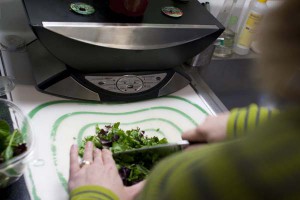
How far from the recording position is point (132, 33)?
2.56ft

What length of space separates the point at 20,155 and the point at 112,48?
299mm

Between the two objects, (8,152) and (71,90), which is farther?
(71,90)

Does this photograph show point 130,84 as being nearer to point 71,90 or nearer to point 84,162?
point 71,90

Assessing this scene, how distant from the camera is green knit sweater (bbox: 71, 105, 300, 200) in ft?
1.19

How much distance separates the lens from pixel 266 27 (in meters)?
0.39

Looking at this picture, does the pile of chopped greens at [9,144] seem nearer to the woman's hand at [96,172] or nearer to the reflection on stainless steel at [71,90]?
the woman's hand at [96,172]

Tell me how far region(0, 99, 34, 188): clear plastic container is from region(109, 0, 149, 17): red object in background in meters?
0.30

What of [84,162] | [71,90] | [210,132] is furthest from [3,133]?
[210,132]

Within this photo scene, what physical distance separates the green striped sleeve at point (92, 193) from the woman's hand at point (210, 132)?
7.7 inches

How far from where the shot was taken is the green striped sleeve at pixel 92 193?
57cm

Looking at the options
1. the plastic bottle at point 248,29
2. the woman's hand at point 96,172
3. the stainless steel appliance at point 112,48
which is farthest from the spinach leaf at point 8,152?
the plastic bottle at point 248,29

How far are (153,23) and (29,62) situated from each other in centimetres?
33

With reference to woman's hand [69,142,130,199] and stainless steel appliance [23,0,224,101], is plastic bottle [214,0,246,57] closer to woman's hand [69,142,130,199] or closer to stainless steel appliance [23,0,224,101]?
stainless steel appliance [23,0,224,101]

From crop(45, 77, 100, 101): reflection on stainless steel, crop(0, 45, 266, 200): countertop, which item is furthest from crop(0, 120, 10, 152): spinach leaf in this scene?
crop(0, 45, 266, 200): countertop
